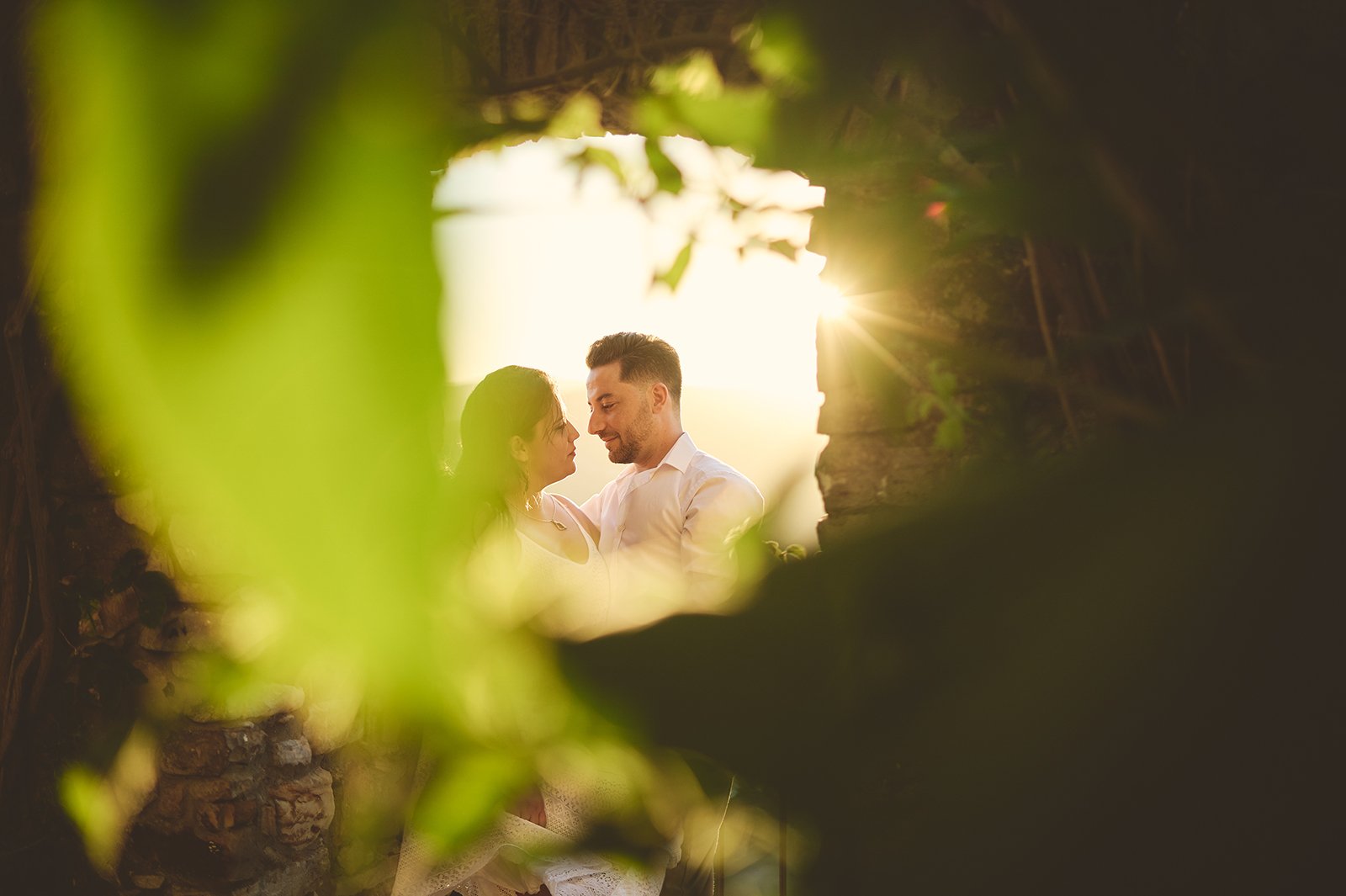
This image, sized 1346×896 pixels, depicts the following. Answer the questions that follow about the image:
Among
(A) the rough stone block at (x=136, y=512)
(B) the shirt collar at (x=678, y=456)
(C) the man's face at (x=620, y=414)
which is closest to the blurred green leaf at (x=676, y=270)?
(B) the shirt collar at (x=678, y=456)

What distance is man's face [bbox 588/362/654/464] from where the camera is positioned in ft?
8.36

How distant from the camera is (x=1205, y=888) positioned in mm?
200

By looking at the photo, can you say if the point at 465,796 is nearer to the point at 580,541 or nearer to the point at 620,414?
the point at 580,541

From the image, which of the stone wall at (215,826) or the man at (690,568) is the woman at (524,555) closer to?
the man at (690,568)

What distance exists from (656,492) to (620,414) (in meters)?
0.86

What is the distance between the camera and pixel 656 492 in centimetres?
179

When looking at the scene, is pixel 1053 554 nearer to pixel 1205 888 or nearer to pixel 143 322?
pixel 1205 888

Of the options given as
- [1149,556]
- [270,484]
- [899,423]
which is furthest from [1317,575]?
[899,423]

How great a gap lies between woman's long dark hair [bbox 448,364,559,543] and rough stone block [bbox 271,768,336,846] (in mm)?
2944

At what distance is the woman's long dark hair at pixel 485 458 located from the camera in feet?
0.69

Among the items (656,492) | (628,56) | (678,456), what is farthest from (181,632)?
(628,56)

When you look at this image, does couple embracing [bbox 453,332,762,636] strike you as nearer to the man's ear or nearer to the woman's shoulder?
the woman's shoulder

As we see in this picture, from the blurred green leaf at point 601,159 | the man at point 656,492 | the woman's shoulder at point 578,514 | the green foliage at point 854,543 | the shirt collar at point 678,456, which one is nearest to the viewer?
the green foliage at point 854,543

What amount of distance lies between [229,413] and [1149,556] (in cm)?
18
